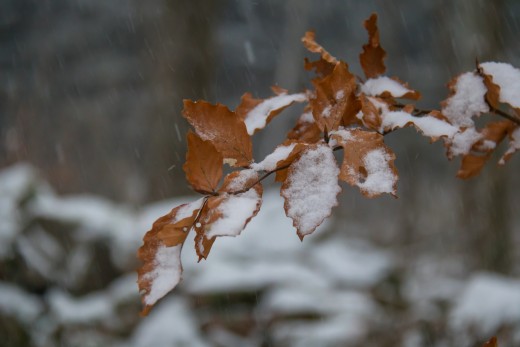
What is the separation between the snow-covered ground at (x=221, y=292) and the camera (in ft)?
10.0

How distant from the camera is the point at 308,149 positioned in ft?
1.82

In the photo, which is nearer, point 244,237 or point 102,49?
point 244,237

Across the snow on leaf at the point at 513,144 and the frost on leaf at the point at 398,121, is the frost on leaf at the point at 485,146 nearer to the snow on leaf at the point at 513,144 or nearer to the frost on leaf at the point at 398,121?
the snow on leaf at the point at 513,144

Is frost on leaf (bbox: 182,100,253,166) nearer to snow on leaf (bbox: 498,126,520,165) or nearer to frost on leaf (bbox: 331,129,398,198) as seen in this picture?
frost on leaf (bbox: 331,129,398,198)

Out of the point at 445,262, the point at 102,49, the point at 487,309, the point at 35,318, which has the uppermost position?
the point at 102,49

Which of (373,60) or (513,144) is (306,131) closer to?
(373,60)

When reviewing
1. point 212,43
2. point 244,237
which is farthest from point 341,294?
point 212,43

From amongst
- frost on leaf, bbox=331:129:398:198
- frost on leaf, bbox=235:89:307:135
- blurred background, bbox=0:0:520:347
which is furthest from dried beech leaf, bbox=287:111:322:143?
blurred background, bbox=0:0:520:347

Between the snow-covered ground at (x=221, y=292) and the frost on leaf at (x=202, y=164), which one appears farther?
the snow-covered ground at (x=221, y=292)

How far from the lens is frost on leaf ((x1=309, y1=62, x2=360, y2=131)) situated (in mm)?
579

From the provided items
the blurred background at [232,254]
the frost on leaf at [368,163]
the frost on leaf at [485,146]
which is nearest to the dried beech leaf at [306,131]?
the frost on leaf at [368,163]

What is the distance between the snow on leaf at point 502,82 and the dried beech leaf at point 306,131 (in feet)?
0.79

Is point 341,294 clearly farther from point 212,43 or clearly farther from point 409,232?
point 212,43

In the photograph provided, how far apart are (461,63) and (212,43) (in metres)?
2.43
